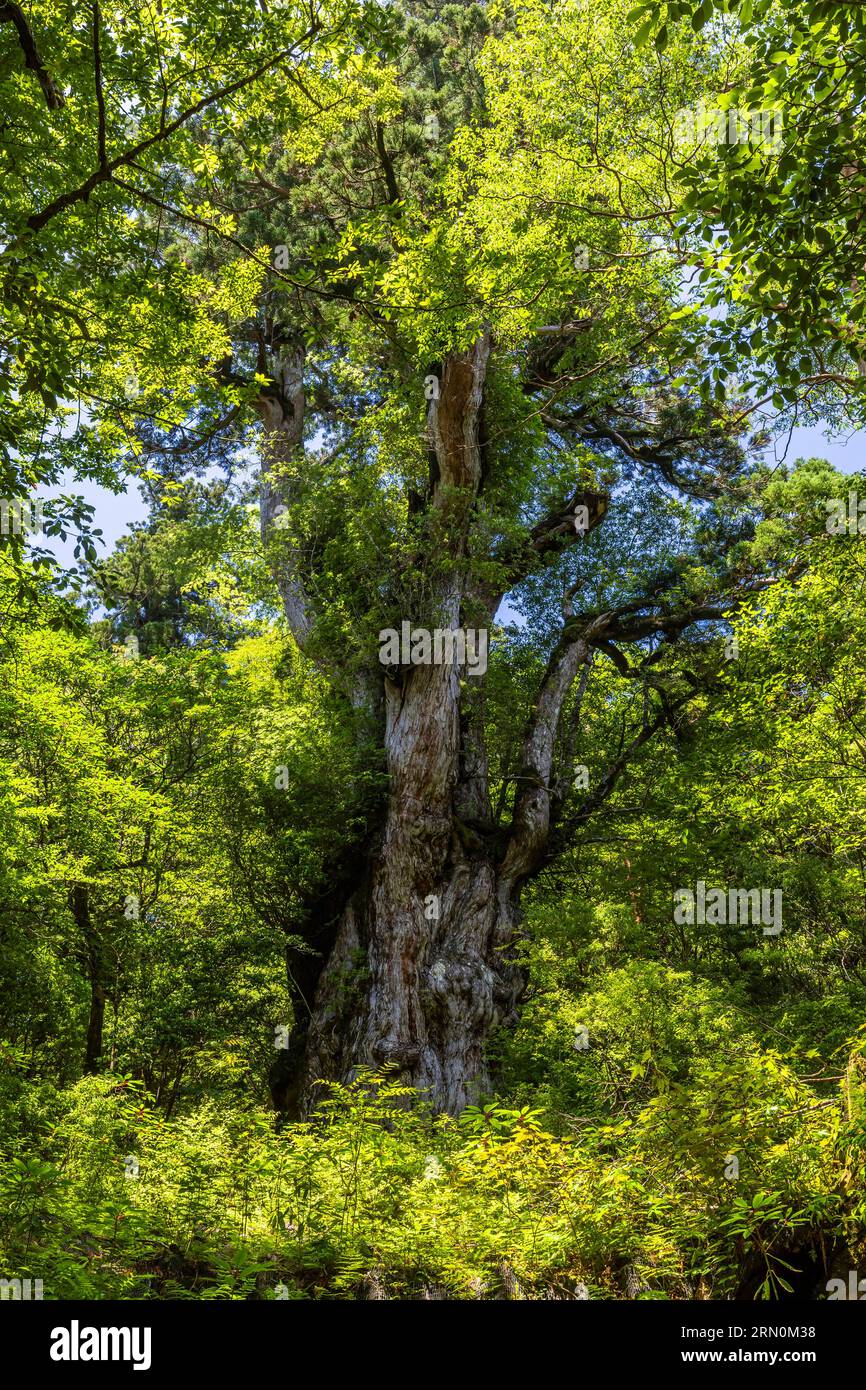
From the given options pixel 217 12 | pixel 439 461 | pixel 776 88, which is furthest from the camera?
pixel 439 461

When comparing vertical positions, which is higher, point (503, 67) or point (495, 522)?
point (503, 67)

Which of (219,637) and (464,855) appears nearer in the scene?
(464,855)

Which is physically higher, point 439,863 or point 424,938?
point 439,863

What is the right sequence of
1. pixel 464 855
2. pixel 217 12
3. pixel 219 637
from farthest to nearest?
pixel 219 637 → pixel 464 855 → pixel 217 12

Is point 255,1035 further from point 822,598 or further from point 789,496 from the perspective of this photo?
point 789,496

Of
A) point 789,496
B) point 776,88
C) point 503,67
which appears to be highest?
point 503,67

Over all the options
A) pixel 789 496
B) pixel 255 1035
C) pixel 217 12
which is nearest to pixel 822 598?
pixel 789 496

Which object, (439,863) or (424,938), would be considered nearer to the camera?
(424,938)

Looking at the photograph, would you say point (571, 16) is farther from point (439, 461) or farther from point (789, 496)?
point (789, 496)

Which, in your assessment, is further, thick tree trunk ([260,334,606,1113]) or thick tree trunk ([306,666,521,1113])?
thick tree trunk ([260,334,606,1113])

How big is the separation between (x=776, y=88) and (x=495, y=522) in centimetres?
764

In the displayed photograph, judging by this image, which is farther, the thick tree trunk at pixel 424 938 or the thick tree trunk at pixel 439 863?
the thick tree trunk at pixel 439 863

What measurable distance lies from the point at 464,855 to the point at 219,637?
10069 mm

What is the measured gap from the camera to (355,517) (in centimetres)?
1228
